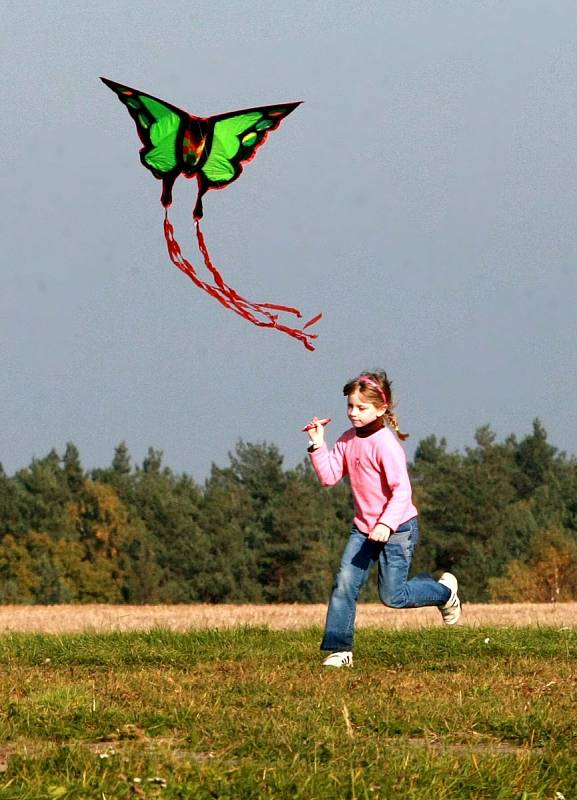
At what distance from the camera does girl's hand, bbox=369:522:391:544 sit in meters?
9.81

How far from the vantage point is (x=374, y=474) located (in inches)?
401

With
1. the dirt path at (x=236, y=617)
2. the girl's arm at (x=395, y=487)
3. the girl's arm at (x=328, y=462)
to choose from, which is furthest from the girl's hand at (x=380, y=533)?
the dirt path at (x=236, y=617)

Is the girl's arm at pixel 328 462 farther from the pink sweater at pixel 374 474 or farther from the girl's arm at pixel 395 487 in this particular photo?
the girl's arm at pixel 395 487

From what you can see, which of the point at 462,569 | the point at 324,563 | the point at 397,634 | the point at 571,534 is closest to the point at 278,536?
the point at 324,563

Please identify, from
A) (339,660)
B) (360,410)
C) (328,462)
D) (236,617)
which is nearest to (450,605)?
(339,660)

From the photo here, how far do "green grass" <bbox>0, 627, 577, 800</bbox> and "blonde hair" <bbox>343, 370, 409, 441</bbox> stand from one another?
5.74ft

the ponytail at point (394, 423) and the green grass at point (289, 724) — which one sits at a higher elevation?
the ponytail at point (394, 423)

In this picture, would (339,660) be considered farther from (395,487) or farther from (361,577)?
(395,487)

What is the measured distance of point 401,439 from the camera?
10.4 metres

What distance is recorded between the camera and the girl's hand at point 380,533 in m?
9.81

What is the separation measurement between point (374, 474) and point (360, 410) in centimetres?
48

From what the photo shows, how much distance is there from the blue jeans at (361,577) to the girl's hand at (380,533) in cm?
29

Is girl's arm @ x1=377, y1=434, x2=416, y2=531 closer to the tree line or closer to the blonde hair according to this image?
the blonde hair

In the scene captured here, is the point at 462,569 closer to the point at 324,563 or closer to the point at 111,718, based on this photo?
the point at 324,563
